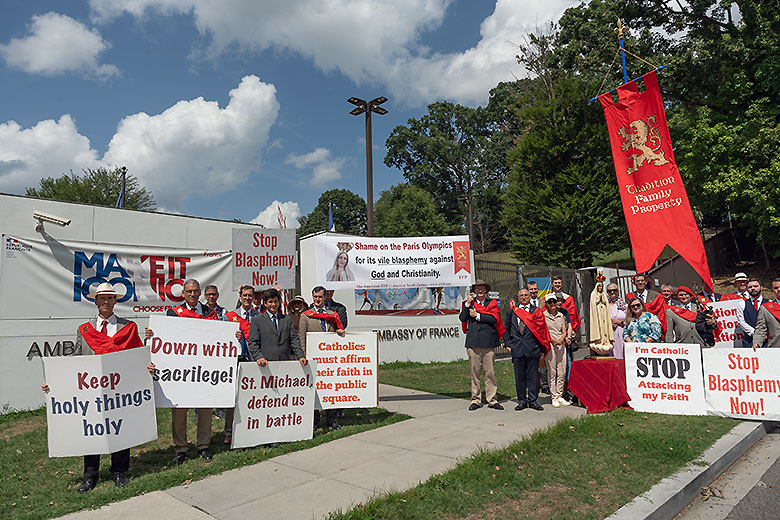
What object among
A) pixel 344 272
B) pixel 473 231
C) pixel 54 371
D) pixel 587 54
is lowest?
pixel 54 371

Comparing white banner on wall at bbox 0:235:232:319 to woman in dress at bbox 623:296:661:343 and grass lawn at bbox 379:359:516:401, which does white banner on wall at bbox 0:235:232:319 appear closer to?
grass lawn at bbox 379:359:516:401

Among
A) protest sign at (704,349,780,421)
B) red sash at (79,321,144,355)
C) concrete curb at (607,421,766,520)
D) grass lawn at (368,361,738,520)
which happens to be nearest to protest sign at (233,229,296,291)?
red sash at (79,321,144,355)

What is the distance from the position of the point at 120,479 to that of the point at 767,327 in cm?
848

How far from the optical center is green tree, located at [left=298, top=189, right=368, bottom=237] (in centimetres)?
8269

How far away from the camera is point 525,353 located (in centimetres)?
830

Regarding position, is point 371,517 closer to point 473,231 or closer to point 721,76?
point 721,76

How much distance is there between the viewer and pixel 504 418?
25.0 feet

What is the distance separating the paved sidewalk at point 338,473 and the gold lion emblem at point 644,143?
18.9ft

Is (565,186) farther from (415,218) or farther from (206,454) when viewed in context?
(206,454)

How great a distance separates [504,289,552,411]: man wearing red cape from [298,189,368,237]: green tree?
244 ft

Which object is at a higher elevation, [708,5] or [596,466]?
[708,5]

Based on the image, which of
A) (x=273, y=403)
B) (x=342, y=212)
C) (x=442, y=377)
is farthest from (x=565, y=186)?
(x=342, y=212)

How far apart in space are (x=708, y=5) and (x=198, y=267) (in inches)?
965

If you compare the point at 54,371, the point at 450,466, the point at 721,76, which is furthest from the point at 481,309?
the point at 721,76
